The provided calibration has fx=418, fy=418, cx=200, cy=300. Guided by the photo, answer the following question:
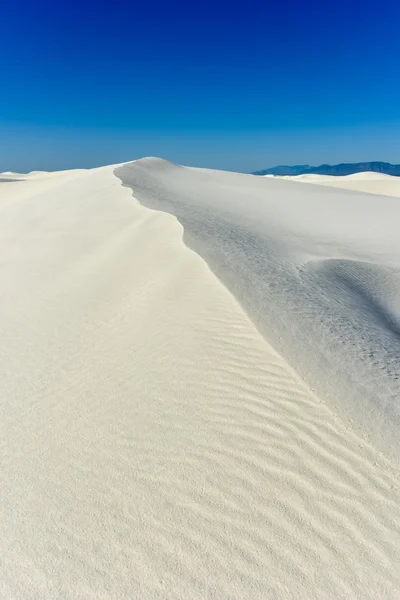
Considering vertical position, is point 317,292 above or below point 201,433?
above

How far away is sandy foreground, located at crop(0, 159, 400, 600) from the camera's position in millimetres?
2361

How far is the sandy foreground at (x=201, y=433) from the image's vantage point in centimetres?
236

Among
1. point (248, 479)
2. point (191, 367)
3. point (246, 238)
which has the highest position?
point (246, 238)

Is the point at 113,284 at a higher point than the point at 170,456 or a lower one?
higher

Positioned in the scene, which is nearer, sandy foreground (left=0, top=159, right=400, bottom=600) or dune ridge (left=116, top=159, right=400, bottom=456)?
sandy foreground (left=0, top=159, right=400, bottom=600)

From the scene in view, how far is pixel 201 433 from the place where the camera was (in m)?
3.27

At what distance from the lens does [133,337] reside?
4840 millimetres

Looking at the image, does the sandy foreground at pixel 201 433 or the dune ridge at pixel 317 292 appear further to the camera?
the dune ridge at pixel 317 292

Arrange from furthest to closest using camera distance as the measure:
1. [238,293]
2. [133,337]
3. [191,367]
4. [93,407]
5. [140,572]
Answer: [238,293]
[133,337]
[191,367]
[93,407]
[140,572]

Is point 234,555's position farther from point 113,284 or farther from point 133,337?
point 113,284

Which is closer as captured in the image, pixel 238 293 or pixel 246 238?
pixel 238 293

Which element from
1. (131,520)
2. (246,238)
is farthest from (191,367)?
(246,238)

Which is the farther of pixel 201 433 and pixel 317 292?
pixel 317 292

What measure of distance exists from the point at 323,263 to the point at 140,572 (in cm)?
598
